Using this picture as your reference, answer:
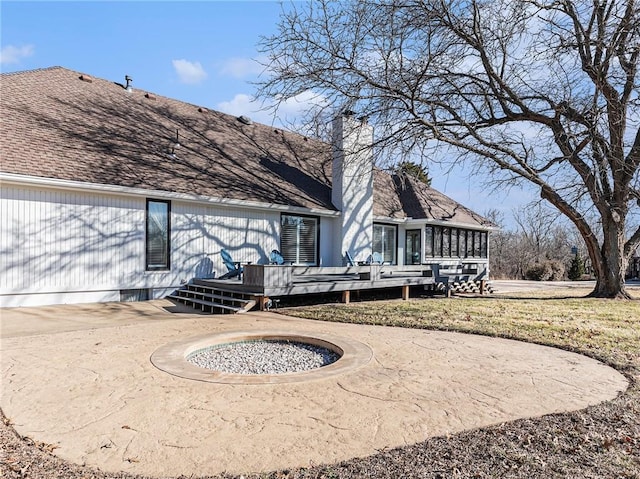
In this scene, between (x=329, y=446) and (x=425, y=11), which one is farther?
(x=425, y=11)

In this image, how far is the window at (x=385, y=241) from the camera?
18.0 metres

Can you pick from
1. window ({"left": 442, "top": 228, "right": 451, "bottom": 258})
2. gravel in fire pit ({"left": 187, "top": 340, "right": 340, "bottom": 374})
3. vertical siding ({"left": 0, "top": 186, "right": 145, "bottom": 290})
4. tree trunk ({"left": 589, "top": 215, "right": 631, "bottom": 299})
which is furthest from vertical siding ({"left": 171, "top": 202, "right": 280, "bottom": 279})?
tree trunk ({"left": 589, "top": 215, "right": 631, "bottom": 299})

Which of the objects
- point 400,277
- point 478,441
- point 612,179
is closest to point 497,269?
point 612,179

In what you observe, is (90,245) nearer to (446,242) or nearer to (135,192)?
(135,192)

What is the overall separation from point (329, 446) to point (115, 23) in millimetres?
11277

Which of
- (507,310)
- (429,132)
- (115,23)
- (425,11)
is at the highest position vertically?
(425,11)

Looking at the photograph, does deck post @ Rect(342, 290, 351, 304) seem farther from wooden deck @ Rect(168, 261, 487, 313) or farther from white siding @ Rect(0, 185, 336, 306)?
white siding @ Rect(0, 185, 336, 306)

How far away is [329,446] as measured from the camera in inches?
133

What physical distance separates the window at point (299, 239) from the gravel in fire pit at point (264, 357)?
25.6 ft

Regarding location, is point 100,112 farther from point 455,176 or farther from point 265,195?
point 455,176

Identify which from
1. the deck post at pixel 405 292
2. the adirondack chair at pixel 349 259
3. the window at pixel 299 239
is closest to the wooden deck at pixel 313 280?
the deck post at pixel 405 292

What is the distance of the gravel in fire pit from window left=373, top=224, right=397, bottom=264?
11339 mm

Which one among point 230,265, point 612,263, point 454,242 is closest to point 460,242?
point 454,242

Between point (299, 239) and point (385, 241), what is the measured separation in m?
4.81
